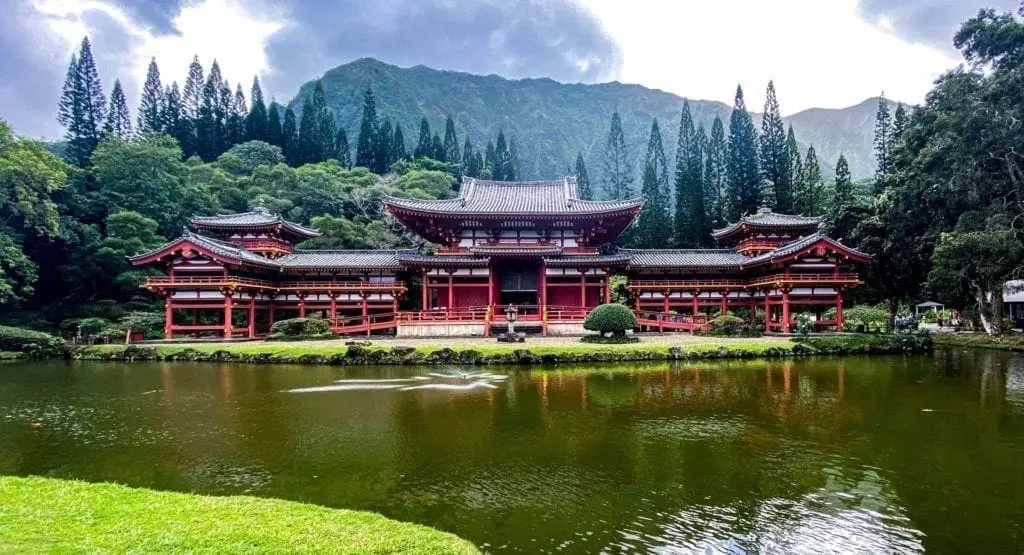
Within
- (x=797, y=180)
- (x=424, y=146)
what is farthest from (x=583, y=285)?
(x=424, y=146)

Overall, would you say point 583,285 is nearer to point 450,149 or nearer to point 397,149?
point 397,149

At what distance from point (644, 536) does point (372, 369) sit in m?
14.0

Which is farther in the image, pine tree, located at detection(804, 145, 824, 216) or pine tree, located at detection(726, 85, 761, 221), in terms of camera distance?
pine tree, located at detection(726, 85, 761, 221)

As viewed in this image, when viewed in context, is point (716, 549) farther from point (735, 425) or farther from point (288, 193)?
point (288, 193)

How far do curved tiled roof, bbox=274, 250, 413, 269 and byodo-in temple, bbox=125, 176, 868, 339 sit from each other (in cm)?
12

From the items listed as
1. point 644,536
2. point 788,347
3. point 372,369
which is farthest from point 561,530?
point 788,347

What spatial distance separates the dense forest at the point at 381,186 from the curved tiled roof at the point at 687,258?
29.7 ft

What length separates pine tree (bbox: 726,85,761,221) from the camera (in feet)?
165

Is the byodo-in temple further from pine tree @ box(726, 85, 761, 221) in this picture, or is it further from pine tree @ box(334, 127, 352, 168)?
pine tree @ box(334, 127, 352, 168)

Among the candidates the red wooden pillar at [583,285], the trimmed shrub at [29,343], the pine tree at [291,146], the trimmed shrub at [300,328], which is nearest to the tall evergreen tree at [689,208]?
the red wooden pillar at [583,285]

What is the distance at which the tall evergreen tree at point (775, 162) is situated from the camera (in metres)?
48.6

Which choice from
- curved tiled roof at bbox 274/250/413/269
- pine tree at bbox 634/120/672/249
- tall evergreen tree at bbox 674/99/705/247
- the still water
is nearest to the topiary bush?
the still water

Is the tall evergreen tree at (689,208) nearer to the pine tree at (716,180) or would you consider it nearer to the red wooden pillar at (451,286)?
the pine tree at (716,180)

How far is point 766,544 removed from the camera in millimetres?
4867
